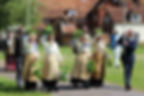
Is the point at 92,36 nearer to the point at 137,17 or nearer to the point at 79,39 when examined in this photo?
the point at 79,39

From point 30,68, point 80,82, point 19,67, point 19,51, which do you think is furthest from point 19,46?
point 80,82

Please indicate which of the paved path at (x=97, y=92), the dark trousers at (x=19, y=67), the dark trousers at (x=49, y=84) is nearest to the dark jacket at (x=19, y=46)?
the dark trousers at (x=19, y=67)

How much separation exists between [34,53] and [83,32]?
145cm

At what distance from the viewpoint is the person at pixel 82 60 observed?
12.1 meters

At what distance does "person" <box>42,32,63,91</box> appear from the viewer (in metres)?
11.2

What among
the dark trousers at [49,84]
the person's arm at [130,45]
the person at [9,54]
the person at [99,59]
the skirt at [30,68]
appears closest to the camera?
the dark trousers at [49,84]

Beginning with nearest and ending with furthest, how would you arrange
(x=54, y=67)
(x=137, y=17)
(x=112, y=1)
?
(x=112, y=1), (x=54, y=67), (x=137, y=17)

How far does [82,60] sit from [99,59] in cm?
58

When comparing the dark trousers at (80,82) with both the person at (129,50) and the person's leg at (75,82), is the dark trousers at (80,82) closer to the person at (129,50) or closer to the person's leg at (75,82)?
the person's leg at (75,82)

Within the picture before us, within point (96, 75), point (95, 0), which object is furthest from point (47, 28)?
point (95, 0)

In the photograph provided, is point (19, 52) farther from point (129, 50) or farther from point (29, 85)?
point (129, 50)

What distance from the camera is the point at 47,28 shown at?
11.4 m

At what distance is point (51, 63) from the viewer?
36.9 ft

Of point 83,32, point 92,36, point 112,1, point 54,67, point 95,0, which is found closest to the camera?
point 112,1
